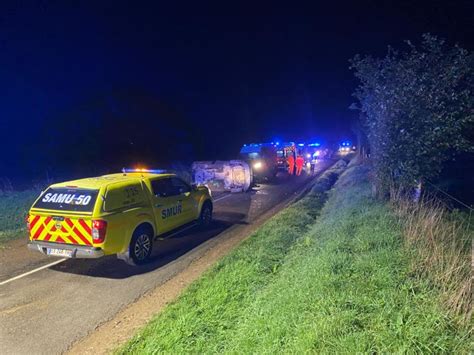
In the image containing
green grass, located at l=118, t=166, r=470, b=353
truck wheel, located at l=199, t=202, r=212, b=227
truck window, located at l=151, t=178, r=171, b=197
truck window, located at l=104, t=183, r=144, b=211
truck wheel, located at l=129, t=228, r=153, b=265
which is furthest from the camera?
truck wheel, located at l=199, t=202, r=212, b=227

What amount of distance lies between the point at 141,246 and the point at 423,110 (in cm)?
823

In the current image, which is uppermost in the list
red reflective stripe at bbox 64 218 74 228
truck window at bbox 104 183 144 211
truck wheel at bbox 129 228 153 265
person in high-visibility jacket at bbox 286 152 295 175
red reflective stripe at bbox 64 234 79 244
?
person in high-visibility jacket at bbox 286 152 295 175

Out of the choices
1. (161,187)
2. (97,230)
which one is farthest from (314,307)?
(161,187)

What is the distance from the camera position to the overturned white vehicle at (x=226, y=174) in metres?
16.9

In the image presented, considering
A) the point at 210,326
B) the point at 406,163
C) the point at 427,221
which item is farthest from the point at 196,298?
the point at 406,163

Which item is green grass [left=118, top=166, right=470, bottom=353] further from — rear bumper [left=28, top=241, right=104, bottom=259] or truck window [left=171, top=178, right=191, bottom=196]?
truck window [left=171, top=178, right=191, bottom=196]

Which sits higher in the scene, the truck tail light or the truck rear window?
the truck rear window

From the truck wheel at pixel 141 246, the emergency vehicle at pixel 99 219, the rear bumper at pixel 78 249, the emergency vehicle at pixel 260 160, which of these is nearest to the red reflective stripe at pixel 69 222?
the emergency vehicle at pixel 99 219

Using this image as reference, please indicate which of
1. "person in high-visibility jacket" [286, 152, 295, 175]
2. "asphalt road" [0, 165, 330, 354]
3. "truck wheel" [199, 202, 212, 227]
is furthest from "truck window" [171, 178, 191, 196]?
"person in high-visibility jacket" [286, 152, 295, 175]

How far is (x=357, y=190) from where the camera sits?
1395cm

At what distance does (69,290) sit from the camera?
6.12 meters

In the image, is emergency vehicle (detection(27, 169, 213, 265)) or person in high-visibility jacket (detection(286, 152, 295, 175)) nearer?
emergency vehicle (detection(27, 169, 213, 265))

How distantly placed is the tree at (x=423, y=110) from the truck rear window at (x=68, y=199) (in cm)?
836

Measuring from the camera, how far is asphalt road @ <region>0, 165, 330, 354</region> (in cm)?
475
